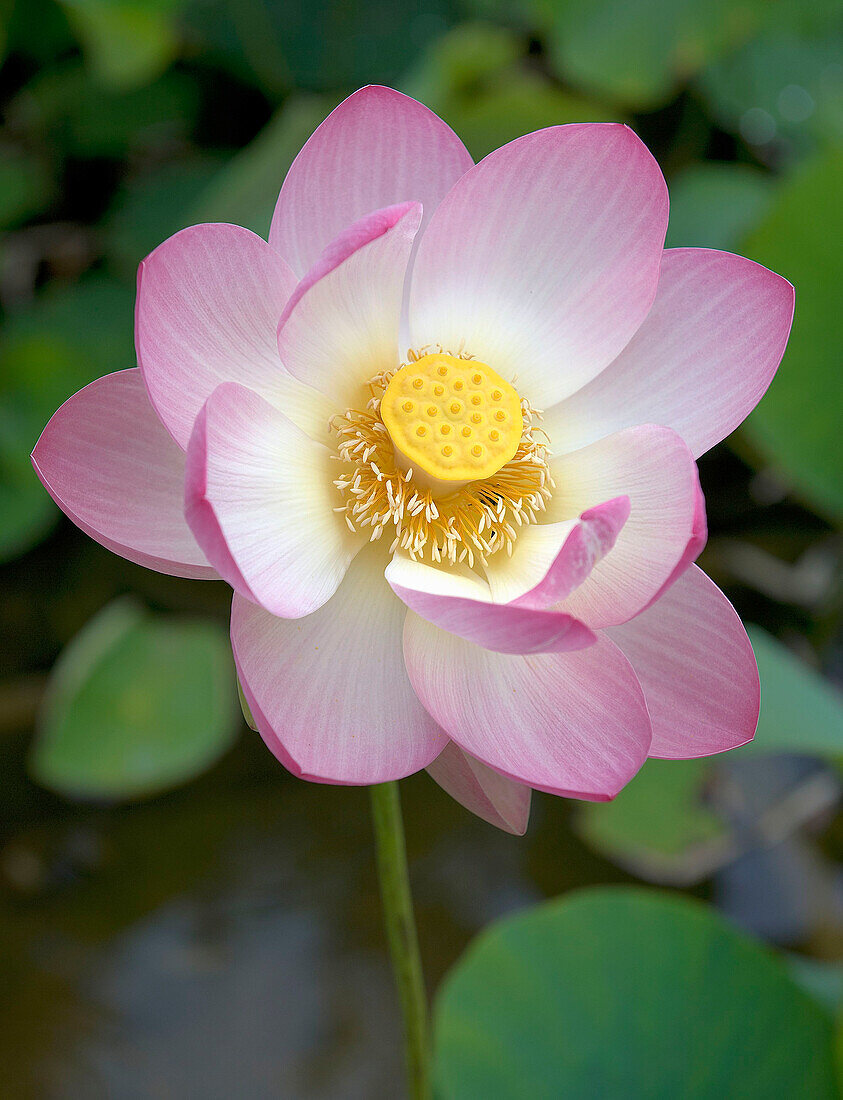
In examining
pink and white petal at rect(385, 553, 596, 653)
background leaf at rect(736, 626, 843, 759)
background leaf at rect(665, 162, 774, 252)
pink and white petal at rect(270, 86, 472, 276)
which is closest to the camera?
pink and white petal at rect(385, 553, 596, 653)

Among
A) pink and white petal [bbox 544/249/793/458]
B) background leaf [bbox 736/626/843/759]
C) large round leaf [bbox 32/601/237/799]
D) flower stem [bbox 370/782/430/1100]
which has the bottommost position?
large round leaf [bbox 32/601/237/799]

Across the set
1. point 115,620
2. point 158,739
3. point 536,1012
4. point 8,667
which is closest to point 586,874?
point 536,1012

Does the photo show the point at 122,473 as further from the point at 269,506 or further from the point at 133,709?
the point at 133,709

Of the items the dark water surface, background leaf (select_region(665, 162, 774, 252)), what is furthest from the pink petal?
background leaf (select_region(665, 162, 774, 252))

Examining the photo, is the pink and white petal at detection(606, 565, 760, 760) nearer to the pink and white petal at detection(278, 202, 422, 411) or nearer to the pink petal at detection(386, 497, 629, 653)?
the pink petal at detection(386, 497, 629, 653)

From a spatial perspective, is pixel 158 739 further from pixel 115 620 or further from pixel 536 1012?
pixel 536 1012

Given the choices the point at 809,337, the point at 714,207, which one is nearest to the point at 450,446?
the point at 809,337
